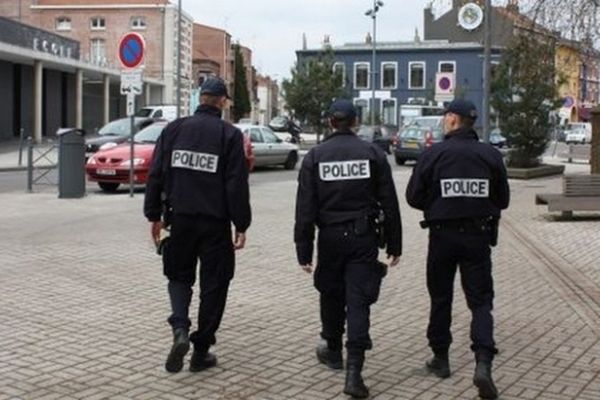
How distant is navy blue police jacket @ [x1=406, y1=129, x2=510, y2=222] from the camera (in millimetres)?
5750

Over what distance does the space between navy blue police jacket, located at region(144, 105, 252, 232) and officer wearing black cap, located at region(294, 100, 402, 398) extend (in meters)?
0.42

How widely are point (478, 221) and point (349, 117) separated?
1056 millimetres

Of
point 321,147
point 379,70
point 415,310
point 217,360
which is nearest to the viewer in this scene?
point 321,147

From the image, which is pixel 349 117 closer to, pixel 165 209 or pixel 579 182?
pixel 165 209

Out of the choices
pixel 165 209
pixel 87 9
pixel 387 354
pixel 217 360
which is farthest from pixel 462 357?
pixel 87 9

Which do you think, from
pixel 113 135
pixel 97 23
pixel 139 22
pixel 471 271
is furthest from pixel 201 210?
pixel 97 23

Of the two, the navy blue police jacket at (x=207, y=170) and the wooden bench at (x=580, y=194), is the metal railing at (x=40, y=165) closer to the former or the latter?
the wooden bench at (x=580, y=194)

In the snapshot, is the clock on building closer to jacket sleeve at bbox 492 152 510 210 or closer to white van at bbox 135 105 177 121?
jacket sleeve at bbox 492 152 510 210

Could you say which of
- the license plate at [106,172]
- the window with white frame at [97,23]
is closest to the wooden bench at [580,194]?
the license plate at [106,172]

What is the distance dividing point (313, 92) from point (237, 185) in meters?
47.3

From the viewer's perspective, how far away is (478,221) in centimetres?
576

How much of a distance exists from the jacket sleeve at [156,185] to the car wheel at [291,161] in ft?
74.0

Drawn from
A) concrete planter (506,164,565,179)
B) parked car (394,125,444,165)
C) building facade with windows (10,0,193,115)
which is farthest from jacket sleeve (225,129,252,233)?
building facade with windows (10,0,193,115)

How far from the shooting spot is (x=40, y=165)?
21500 millimetres
